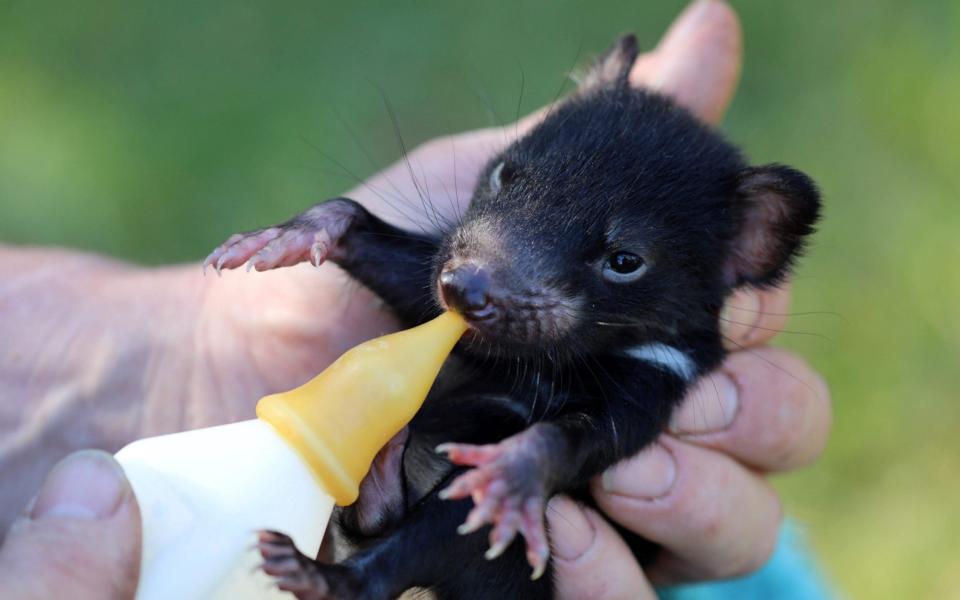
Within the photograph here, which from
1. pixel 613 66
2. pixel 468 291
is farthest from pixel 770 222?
pixel 468 291

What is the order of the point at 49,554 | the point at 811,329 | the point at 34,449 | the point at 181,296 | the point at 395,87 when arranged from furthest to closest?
the point at 395,87 → the point at 811,329 → the point at 181,296 → the point at 34,449 → the point at 49,554

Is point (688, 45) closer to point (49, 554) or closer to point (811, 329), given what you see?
point (811, 329)

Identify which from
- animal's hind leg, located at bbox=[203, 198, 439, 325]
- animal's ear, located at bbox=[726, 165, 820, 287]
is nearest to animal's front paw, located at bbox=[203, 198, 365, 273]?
animal's hind leg, located at bbox=[203, 198, 439, 325]

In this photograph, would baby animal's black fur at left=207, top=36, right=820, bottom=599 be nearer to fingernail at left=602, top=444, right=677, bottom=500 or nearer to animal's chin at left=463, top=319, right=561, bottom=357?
animal's chin at left=463, top=319, right=561, bottom=357

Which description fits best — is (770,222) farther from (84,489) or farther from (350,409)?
(84,489)

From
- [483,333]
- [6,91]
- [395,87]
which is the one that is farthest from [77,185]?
→ [483,333]

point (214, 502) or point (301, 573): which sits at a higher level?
point (214, 502)

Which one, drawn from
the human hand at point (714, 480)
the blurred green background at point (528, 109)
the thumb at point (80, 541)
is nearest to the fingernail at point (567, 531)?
the human hand at point (714, 480)

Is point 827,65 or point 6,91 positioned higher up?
point 827,65
